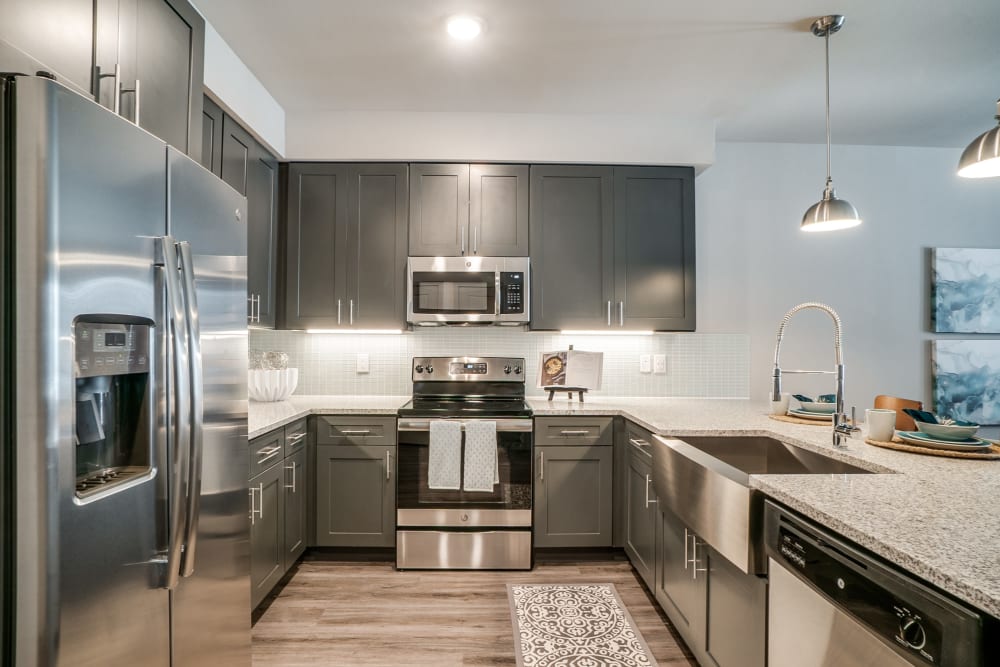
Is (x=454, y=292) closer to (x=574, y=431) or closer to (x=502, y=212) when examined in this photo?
(x=502, y=212)

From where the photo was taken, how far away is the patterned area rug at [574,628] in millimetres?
2000

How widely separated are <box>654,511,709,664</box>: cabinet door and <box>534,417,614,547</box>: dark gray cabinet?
63cm

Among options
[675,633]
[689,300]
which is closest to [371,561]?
[675,633]

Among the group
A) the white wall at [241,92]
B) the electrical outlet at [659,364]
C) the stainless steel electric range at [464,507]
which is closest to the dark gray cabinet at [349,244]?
the white wall at [241,92]

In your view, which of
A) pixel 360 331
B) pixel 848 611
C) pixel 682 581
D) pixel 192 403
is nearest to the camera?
pixel 848 611

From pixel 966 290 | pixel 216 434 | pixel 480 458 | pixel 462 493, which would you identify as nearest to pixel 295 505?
pixel 462 493

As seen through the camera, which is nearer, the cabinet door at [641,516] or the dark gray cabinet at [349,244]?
the cabinet door at [641,516]

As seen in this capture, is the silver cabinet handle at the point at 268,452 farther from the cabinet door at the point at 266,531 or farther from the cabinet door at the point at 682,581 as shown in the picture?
the cabinet door at the point at 682,581

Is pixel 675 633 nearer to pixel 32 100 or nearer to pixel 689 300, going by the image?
pixel 689 300

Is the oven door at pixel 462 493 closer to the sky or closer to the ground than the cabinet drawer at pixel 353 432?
closer to the ground

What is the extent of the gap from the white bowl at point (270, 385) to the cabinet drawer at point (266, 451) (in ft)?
2.17

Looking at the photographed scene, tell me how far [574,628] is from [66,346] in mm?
2077

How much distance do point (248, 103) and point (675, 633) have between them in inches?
123

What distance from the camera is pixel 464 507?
2.80 metres
